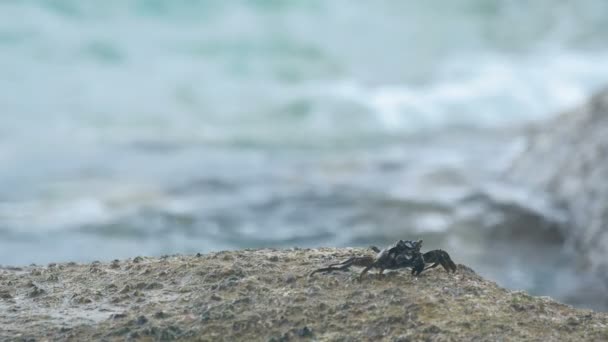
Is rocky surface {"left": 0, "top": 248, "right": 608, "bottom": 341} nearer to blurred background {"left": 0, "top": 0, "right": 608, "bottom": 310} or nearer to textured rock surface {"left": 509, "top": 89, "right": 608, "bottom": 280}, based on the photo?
blurred background {"left": 0, "top": 0, "right": 608, "bottom": 310}

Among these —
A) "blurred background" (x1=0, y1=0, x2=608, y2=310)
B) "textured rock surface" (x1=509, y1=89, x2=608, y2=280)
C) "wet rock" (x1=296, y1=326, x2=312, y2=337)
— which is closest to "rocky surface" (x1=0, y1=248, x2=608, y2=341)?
"wet rock" (x1=296, y1=326, x2=312, y2=337)

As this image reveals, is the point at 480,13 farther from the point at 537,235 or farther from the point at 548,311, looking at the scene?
the point at 548,311

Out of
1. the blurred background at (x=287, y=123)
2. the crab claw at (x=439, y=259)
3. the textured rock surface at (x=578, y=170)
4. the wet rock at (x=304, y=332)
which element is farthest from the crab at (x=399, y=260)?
the textured rock surface at (x=578, y=170)

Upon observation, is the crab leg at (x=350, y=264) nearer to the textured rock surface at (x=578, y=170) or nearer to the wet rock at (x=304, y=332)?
the wet rock at (x=304, y=332)

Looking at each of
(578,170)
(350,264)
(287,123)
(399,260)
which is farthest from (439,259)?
(287,123)

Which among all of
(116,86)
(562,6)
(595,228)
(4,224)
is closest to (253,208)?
(4,224)
